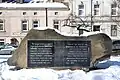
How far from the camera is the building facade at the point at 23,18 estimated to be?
50.2m

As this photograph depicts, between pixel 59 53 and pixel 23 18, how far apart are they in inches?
1380

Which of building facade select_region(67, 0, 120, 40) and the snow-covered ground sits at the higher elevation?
building facade select_region(67, 0, 120, 40)

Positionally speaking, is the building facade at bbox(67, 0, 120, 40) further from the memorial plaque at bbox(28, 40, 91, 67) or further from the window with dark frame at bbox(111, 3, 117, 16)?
the memorial plaque at bbox(28, 40, 91, 67)

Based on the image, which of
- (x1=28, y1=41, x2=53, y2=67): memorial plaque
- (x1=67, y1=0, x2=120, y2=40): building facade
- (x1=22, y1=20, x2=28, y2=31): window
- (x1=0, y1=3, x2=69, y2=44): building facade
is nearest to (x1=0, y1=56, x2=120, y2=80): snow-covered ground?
(x1=28, y1=41, x2=53, y2=67): memorial plaque

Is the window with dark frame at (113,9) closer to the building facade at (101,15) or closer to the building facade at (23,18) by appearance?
the building facade at (101,15)

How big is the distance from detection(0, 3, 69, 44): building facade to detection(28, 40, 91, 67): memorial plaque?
34.2 m

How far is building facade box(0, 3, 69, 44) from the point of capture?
50.2 meters

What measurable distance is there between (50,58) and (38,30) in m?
1.53

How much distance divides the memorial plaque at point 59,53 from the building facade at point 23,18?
3419cm

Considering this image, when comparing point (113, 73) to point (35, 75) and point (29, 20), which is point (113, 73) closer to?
point (35, 75)

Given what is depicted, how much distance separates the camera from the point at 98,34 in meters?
16.3

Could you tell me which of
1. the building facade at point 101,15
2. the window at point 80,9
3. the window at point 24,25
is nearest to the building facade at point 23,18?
the window at point 24,25

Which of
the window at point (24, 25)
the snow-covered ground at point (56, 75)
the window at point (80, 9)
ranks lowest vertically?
the snow-covered ground at point (56, 75)

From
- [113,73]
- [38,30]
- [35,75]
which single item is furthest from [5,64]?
[113,73]
